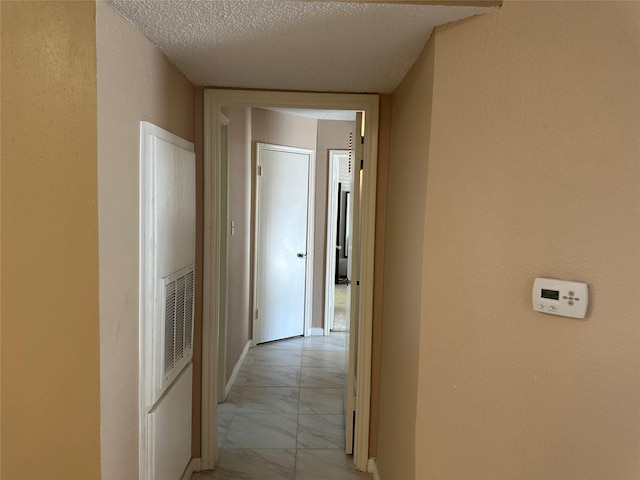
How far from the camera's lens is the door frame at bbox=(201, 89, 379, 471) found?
96.7 inches

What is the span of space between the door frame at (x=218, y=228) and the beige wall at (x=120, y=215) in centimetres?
67

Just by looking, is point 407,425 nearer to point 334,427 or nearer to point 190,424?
point 190,424

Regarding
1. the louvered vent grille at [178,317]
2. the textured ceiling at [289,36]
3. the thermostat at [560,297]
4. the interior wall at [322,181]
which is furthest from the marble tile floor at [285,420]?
the textured ceiling at [289,36]

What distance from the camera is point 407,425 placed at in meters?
1.84

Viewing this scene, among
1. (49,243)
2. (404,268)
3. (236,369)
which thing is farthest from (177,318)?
(236,369)

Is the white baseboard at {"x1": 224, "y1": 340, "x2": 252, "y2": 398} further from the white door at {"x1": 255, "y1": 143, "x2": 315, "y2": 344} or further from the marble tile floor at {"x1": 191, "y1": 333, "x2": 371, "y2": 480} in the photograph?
A: the white door at {"x1": 255, "y1": 143, "x2": 315, "y2": 344}

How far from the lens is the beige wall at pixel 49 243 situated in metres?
1.33

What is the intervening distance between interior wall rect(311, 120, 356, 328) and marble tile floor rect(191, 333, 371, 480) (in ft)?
2.63

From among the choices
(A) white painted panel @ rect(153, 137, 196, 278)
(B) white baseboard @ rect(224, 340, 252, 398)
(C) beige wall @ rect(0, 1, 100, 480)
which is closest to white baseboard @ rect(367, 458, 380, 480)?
(B) white baseboard @ rect(224, 340, 252, 398)

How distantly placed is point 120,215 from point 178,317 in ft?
2.32

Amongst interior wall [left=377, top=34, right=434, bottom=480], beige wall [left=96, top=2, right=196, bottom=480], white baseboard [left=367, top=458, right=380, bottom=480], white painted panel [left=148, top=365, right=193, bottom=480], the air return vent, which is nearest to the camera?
beige wall [left=96, top=2, right=196, bottom=480]

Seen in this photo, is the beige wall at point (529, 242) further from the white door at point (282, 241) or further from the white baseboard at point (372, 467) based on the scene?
the white door at point (282, 241)

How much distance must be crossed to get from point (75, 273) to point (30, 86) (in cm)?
55

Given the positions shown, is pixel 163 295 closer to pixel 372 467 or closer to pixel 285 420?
pixel 372 467
